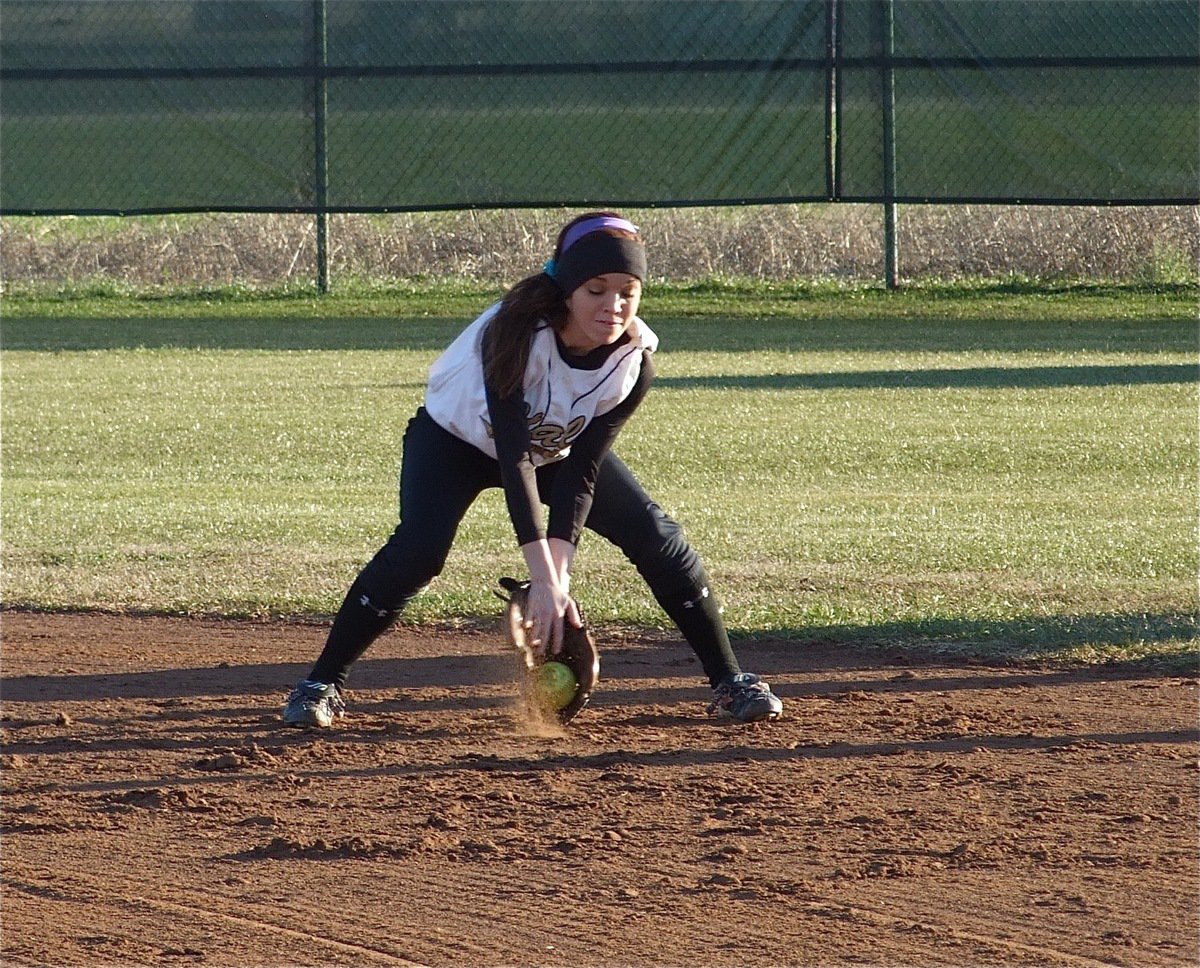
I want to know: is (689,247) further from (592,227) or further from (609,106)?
(592,227)

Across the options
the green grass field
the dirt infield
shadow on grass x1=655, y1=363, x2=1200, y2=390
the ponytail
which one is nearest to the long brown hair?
the ponytail

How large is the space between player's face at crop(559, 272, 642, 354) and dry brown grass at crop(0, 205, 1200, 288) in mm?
14519

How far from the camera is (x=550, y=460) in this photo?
16.6 ft

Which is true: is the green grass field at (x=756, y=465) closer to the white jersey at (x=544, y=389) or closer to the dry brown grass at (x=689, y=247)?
the dry brown grass at (x=689, y=247)

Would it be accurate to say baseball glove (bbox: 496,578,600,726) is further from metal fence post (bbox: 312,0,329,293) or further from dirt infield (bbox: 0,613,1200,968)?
metal fence post (bbox: 312,0,329,293)

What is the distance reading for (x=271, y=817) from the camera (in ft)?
14.5

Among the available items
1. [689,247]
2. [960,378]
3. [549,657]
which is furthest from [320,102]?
[549,657]

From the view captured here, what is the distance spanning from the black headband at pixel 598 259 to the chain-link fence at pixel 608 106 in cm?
1027

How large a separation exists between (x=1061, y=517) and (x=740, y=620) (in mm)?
2550

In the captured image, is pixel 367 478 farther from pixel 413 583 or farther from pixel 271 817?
pixel 271 817

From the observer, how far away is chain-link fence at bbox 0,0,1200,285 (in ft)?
49.6

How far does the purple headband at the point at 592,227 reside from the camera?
4691 millimetres

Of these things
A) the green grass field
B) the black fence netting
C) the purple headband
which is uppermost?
the black fence netting

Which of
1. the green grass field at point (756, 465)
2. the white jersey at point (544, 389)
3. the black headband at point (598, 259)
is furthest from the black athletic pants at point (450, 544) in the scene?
the green grass field at point (756, 465)
